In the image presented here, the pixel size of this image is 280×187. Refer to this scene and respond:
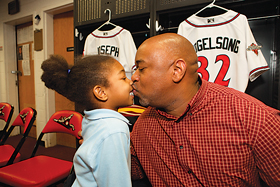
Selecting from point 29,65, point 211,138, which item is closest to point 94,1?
point 211,138

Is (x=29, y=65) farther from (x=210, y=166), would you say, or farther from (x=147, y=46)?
(x=210, y=166)

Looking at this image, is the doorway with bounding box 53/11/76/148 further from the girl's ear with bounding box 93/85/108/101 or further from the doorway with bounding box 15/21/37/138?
the girl's ear with bounding box 93/85/108/101

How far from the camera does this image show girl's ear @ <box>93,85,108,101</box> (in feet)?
3.10

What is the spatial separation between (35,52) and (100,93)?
3.10m

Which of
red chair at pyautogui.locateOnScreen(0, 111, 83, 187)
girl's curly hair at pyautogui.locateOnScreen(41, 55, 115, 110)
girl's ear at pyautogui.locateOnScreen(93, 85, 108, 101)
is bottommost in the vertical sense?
red chair at pyautogui.locateOnScreen(0, 111, 83, 187)

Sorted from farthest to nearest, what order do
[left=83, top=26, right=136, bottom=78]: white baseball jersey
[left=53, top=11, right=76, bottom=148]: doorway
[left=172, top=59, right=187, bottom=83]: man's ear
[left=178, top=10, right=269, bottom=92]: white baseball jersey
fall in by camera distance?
1. [left=53, top=11, right=76, bottom=148]: doorway
2. [left=83, top=26, right=136, bottom=78]: white baseball jersey
3. [left=178, top=10, right=269, bottom=92]: white baseball jersey
4. [left=172, top=59, right=187, bottom=83]: man's ear

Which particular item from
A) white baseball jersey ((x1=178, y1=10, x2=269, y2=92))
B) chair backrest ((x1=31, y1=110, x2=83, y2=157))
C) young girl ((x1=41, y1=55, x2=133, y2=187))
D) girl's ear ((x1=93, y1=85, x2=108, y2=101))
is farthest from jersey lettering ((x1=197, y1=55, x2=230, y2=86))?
chair backrest ((x1=31, y1=110, x2=83, y2=157))

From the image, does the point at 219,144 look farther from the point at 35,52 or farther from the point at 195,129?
the point at 35,52

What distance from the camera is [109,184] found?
0.73 m

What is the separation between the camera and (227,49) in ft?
4.89

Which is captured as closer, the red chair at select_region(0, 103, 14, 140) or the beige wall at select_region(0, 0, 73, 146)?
the red chair at select_region(0, 103, 14, 140)

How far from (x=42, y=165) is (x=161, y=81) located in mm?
1311

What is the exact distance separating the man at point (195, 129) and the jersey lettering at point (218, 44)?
63 cm

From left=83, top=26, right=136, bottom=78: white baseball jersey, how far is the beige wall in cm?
122
